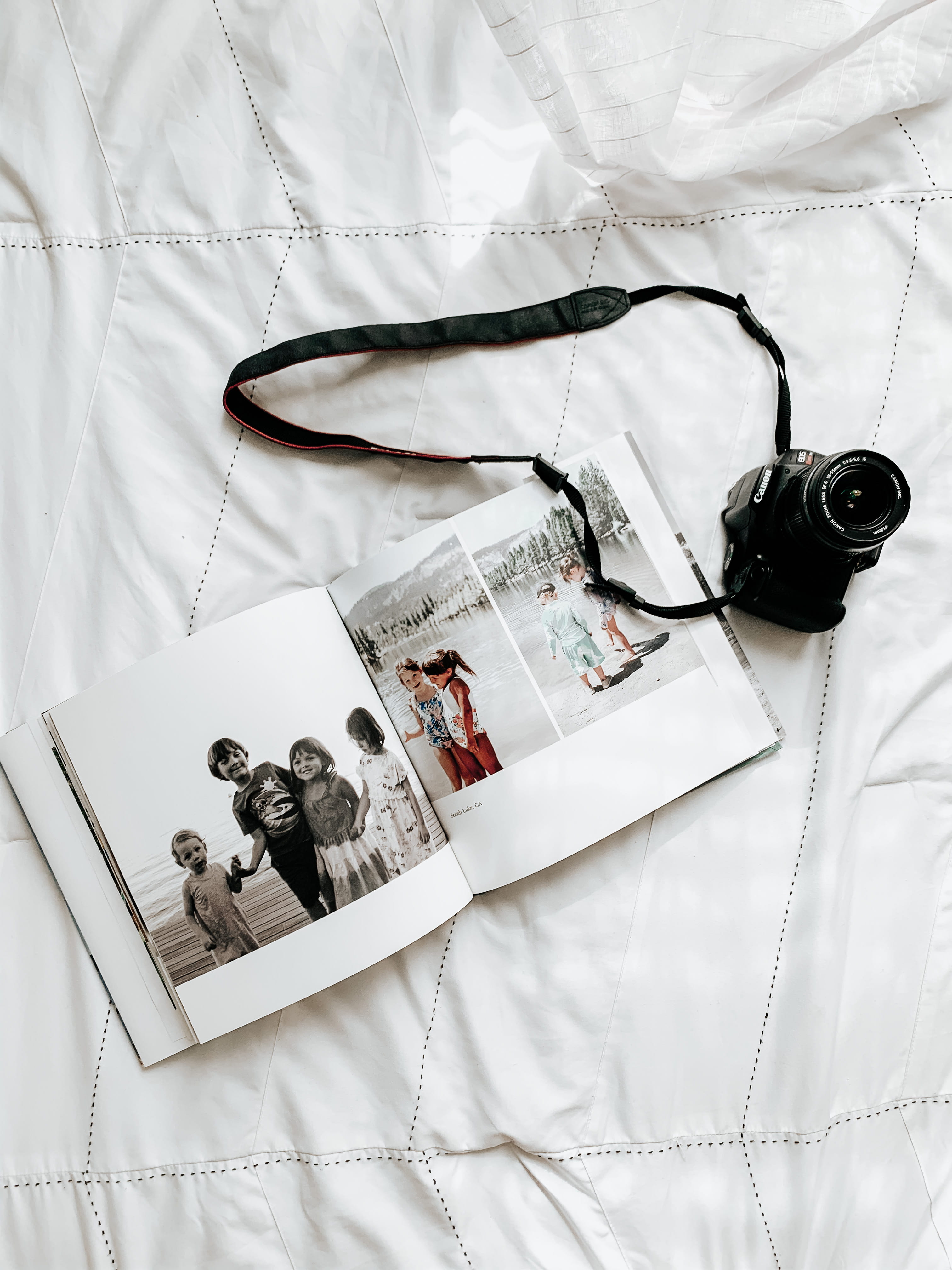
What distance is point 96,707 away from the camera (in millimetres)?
602

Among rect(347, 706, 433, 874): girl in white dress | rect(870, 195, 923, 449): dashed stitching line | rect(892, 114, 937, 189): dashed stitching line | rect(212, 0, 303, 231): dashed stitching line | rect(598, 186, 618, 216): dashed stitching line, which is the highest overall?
rect(212, 0, 303, 231): dashed stitching line

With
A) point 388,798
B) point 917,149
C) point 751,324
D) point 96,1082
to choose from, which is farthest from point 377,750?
point 917,149

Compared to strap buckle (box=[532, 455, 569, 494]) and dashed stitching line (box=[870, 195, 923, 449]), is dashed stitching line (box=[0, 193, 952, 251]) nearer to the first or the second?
dashed stitching line (box=[870, 195, 923, 449])

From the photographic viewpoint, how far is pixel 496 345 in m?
0.66

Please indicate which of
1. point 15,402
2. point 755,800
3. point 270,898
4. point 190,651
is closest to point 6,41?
point 15,402

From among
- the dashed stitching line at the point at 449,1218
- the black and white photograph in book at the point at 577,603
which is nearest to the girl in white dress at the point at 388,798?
the black and white photograph in book at the point at 577,603

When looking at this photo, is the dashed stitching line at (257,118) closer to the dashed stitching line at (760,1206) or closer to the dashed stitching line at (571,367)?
the dashed stitching line at (571,367)

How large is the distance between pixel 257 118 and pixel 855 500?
0.49m

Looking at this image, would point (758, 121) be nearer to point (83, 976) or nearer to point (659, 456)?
point (659, 456)

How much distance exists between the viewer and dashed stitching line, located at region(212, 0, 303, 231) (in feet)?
2.14

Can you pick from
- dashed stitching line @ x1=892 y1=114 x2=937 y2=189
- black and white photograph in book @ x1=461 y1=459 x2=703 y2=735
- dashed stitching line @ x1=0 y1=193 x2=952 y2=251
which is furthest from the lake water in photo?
dashed stitching line @ x1=892 y1=114 x2=937 y2=189

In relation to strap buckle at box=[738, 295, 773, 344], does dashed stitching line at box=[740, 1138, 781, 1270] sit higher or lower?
lower

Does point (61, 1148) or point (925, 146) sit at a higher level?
point (925, 146)

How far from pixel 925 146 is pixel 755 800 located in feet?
1.64
